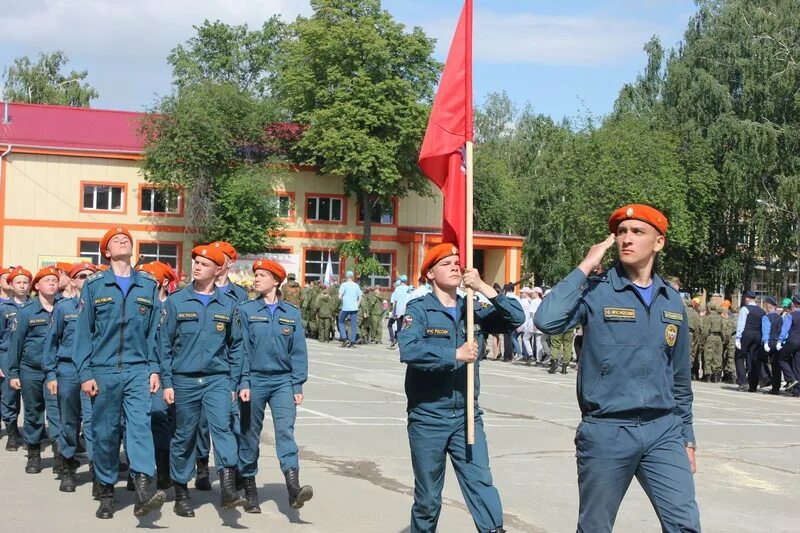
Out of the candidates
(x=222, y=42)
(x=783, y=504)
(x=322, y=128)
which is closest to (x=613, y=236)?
(x=783, y=504)

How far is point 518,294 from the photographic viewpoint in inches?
1203

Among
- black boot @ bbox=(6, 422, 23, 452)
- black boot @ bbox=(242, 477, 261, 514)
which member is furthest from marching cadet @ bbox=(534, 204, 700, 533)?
black boot @ bbox=(6, 422, 23, 452)

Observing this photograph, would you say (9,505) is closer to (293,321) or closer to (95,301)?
(95,301)

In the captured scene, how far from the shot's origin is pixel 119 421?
8.72 metres

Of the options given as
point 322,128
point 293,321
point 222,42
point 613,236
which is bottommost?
point 293,321

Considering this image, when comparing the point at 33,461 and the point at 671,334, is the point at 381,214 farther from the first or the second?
the point at 671,334

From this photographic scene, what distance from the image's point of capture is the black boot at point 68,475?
9672 millimetres

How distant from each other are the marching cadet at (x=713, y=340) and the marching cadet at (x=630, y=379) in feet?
62.7

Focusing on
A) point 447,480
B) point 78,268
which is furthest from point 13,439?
point 447,480

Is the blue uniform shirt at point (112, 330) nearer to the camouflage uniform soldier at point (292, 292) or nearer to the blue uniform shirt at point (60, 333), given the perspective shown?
the blue uniform shirt at point (60, 333)

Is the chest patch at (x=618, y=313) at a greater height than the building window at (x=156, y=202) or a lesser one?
lesser

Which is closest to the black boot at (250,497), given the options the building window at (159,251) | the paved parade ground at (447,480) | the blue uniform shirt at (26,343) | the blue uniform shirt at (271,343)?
the paved parade ground at (447,480)

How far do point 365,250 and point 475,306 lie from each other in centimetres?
5299

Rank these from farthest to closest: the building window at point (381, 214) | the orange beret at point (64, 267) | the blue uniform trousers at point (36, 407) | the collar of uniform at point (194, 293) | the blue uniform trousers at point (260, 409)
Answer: the building window at point (381, 214) < the orange beret at point (64, 267) < the blue uniform trousers at point (36, 407) < the collar of uniform at point (194, 293) < the blue uniform trousers at point (260, 409)
